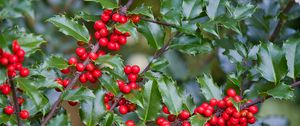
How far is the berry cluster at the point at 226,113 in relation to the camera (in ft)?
3.28

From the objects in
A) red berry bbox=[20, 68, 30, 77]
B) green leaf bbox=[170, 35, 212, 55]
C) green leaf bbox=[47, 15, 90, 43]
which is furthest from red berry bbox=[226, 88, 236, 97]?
red berry bbox=[20, 68, 30, 77]

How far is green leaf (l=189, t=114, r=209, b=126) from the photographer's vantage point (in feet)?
3.22

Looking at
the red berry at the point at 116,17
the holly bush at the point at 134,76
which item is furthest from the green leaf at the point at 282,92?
the red berry at the point at 116,17

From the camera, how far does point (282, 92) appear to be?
103cm

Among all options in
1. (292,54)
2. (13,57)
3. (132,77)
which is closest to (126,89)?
(132,77)

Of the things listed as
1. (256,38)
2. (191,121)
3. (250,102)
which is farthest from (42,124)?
(256,38)

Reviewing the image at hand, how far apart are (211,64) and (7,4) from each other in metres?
1.04

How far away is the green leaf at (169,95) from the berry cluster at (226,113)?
0.13 ft

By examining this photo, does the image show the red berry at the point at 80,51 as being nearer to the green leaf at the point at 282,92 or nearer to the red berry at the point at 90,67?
the red berry at the point at 90,67

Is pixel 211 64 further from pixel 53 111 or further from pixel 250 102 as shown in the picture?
pixel 53 111

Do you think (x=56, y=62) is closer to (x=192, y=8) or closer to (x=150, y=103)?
(x=150, y=103)

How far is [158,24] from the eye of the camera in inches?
43.0

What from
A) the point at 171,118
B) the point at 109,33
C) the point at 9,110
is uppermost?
the point at 109,33

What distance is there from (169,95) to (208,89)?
0.34 ft
